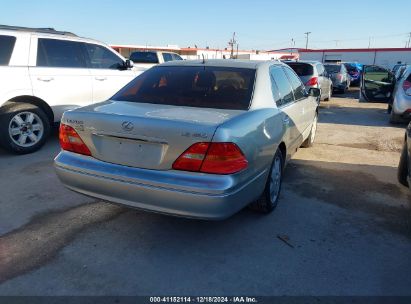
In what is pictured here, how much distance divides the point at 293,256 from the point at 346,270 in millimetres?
418

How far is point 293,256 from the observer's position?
3.02 m

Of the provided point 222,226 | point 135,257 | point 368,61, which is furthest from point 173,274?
point 368,61

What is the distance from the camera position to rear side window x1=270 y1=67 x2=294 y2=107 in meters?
3.99

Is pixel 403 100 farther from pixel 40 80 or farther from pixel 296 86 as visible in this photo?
pixel 40 80

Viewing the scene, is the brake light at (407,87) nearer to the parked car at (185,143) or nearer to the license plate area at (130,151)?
the parked car at (185,143)

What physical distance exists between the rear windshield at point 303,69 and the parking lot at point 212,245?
6.46 meters

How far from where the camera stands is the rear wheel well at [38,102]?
5.77 metres

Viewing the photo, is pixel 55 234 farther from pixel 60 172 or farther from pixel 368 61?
pixel 368 61

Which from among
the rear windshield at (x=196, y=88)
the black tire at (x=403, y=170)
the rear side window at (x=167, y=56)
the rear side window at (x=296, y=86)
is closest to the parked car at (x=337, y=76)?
the rear side window at (x=167, y=56)

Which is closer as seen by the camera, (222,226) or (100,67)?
(222,226)

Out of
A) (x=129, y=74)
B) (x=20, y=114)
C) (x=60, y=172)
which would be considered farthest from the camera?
(x=129, y=74)

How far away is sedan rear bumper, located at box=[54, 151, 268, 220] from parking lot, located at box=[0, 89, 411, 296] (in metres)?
0.45

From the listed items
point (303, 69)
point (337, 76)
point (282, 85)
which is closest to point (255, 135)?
point (282, 85)

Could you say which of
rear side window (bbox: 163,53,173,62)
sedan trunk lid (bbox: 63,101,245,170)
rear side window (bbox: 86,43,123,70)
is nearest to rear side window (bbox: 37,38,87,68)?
rear side window (bbox: 86,43,123,70)
